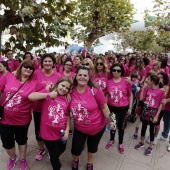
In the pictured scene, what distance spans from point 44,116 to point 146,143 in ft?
8.27

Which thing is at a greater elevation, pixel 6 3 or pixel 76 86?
pixel 6 3

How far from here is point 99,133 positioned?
2.86 meters

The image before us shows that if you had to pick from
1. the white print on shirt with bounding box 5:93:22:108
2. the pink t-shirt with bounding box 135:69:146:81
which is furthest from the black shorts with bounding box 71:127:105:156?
the pink t-shirt with bounding box 135:69:146:81

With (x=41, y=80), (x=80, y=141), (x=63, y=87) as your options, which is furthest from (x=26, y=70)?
(x=80, y=141)

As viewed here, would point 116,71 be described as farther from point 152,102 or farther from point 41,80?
point 41,80

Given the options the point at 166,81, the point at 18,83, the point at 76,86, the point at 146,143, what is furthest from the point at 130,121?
the point at 18,83

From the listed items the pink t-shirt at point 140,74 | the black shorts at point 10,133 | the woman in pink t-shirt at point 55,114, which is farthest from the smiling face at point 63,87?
the pink t-shirt at point 140,74

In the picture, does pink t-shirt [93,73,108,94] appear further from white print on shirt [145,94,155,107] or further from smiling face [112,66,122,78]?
white print on shirt [145,94,155,107]

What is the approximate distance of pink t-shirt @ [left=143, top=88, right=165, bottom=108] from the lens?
3.57m

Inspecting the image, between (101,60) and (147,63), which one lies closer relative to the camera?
(101,60)

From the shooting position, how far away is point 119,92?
3.59 metres

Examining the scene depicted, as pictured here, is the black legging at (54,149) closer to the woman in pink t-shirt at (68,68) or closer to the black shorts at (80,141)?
the black shorts at (80,141)

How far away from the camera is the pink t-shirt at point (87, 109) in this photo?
104 inches

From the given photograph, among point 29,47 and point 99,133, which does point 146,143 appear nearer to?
point 99,133
